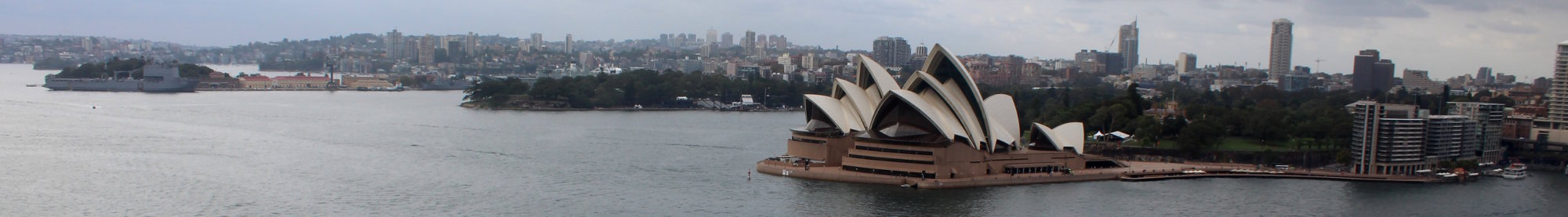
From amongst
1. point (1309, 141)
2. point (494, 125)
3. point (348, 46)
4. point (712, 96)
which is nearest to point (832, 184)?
point (1309, 141)

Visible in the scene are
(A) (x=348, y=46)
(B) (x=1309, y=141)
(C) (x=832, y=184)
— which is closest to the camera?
(C) (x=832, y=184)

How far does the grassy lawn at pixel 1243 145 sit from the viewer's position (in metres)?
25.9

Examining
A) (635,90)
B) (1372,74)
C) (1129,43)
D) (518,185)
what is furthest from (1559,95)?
(1129,43)

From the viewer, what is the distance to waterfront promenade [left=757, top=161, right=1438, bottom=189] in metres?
20.0

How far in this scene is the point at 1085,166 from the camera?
872 inches

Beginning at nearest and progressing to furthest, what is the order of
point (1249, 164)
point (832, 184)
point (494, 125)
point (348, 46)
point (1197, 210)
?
1. point (1197, 210)
2. point (832, 184)
3. point (1249, 164)
4. point (494, 125)
5. point (348, 46)

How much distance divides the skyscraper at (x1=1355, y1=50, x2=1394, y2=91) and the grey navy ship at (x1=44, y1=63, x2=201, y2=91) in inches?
1790

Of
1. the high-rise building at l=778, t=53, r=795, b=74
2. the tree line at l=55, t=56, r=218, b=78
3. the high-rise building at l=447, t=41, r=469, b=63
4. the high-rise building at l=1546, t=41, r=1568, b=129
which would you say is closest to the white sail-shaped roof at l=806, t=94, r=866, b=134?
the high-rise building at l=1546, t=41, r=1568, b=129

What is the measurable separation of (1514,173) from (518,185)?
600 inches

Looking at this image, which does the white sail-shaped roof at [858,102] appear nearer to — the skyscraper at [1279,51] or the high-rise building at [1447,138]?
the high-rise building at [1447,138]

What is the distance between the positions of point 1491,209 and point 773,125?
63.3 ft

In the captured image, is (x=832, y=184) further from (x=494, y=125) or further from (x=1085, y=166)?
(x=494, y=125)

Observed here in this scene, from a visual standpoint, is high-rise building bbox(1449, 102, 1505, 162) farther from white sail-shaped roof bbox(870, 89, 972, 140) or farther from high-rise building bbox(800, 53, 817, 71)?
high-rise building bbox(800, 53, 817, 71)

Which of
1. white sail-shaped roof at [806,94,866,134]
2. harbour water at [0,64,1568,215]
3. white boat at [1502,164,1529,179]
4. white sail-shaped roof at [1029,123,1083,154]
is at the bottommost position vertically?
harbour water at [0,64,1568,215]
